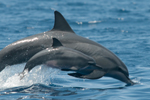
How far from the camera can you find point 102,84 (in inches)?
445

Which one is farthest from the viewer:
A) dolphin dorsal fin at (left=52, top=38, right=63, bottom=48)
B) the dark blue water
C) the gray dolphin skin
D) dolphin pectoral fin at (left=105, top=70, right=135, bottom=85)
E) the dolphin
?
dolphin pectoral fin at (left=105, top=70, right=135, bottom=85)

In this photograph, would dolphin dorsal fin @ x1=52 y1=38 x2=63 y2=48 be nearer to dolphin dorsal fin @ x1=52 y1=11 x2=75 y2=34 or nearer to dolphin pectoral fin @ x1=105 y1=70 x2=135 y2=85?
dolphin dorsal fin @ x1=52 y1=11 x2=75 y2=34

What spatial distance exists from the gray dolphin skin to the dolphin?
1.45ft

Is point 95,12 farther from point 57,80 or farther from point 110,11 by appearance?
point 57,80

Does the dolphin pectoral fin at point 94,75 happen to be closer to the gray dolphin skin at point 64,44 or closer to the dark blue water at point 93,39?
the gray dolphin skin at point 64,44

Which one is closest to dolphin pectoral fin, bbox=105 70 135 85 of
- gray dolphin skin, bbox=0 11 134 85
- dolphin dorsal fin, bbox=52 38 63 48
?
gray dolphin skin, bbox=0 11 134 85

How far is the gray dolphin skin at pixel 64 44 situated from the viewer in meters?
10.1

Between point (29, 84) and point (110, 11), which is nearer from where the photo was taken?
point (29, 84)

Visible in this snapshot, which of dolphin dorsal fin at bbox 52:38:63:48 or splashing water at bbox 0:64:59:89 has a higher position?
dolphin dorsal fin at bbox 52:38:63:48

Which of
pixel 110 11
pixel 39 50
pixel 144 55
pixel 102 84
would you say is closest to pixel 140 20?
pixel 110 11

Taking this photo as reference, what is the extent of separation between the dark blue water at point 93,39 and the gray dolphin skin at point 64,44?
1.44 ft

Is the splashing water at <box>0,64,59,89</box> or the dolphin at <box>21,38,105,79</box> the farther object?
the splashing water at <box>0,64,59,89</box>

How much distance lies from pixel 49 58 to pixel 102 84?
2.68 m

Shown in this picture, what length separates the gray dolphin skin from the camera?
398 inches
